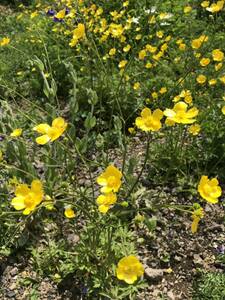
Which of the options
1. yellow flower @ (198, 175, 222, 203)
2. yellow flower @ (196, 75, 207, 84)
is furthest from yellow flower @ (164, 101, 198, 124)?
yellow flower @ (196, 75, 207, 84)

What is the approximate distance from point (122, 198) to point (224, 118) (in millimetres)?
957

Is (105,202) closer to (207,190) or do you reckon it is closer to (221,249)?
(207,190)

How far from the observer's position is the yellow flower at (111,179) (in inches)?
76.0

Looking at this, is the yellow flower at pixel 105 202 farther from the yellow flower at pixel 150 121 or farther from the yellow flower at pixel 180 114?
the yellow flower at pixel 180 114

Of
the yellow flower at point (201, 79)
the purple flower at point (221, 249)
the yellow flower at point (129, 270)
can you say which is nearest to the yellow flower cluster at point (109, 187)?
the yellow flower at point (129, 270)

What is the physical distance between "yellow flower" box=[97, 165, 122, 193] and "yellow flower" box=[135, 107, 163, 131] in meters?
0.25

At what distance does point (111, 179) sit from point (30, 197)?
1.24ft

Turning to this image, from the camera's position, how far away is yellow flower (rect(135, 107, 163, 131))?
2024 millimetres

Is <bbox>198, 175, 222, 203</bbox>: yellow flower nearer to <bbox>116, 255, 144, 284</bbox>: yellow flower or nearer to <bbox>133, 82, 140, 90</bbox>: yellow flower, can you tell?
<bbox>116, 255, 144, 284</bbox>: yellow flower

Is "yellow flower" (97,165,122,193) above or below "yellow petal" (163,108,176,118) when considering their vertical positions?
below

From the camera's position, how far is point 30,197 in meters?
1.88

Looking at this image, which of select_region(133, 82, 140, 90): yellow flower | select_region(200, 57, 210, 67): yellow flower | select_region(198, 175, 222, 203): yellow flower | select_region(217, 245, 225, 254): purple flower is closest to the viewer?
select_region(198, 175, 222, 203): yellow flower

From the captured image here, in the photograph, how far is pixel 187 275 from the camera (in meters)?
2.54

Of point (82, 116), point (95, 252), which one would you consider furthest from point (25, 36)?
point (95, 252)
